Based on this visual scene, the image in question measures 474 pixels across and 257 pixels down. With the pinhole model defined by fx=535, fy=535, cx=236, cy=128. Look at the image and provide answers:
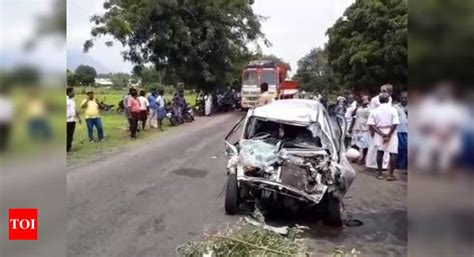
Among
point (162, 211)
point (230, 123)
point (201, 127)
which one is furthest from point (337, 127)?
point (201, 127)

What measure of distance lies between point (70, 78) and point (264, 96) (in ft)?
11.0

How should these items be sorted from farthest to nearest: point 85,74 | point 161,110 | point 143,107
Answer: point 161,110 → point 143,107 → point 85,74

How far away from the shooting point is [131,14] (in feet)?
16.6

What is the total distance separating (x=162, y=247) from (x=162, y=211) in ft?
2.59

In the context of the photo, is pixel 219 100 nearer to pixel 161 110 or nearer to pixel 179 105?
pixel 179 105

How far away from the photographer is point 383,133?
18.3ft

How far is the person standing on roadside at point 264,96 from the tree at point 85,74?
2281 millimetres

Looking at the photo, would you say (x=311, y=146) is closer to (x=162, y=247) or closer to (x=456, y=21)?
(x=162, y=247)

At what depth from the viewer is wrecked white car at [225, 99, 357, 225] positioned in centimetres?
429

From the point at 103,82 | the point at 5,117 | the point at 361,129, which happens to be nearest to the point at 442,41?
the point at 5,117

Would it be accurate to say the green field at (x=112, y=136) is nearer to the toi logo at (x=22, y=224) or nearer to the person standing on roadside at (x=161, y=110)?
the person standing on roadside at (x=161, y=110)

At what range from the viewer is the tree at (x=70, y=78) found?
2737 millimetres

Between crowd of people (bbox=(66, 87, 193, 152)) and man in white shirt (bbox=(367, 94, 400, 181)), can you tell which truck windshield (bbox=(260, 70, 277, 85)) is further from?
man in white shirt (bbox=(367, 94, 400, 181))

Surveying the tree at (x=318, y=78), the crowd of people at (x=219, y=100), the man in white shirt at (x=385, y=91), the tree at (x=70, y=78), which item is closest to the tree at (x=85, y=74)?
the tree at (x=70, y=78)
